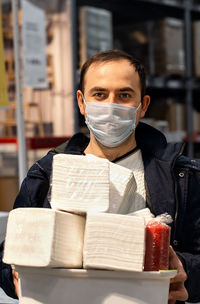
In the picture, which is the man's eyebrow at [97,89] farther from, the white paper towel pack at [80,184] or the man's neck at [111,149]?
the white paper towel pack at [80,184]

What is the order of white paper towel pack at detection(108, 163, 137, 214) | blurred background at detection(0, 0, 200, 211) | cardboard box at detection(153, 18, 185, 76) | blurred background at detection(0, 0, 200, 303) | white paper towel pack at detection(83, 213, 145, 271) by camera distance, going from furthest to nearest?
cardboard box at detection(153, 18, 185, 76) → blurred background at detection(0, 0, 200, 211) → blurred background at detection(0, 0, 200, 303) → white paper towel pack at detection(108, 163, 137, 214) → white paper towel pack at detection(83, 213, 145, 271)

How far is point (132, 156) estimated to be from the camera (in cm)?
133

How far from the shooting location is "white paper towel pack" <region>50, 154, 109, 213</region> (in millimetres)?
1021

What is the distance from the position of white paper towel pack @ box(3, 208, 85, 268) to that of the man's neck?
36cm

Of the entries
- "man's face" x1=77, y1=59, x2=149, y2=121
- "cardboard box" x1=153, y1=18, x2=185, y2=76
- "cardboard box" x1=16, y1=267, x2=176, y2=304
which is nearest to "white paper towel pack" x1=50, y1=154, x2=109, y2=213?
"cardboard box" x1=16, y1=267, x2=176, y2=304

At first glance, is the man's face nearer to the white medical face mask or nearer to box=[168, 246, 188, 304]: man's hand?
the white medical face mask

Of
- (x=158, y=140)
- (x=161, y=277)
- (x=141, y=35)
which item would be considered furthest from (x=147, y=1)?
(x=161, y=277)

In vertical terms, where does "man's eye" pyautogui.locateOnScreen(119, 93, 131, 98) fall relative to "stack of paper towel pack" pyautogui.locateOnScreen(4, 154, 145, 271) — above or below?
above

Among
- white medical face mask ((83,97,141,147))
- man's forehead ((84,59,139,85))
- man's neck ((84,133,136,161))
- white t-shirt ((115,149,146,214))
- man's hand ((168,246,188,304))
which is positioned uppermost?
man's forehead ((84,59,139,85))

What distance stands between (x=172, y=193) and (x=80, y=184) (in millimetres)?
282

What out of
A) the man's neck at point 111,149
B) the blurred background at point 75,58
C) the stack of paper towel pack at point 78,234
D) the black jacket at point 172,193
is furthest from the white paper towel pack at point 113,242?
the blurred background at point 75,58

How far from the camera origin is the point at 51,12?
13.2 ft

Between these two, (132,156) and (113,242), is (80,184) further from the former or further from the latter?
(132,156)

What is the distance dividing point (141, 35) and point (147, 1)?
0.36m
